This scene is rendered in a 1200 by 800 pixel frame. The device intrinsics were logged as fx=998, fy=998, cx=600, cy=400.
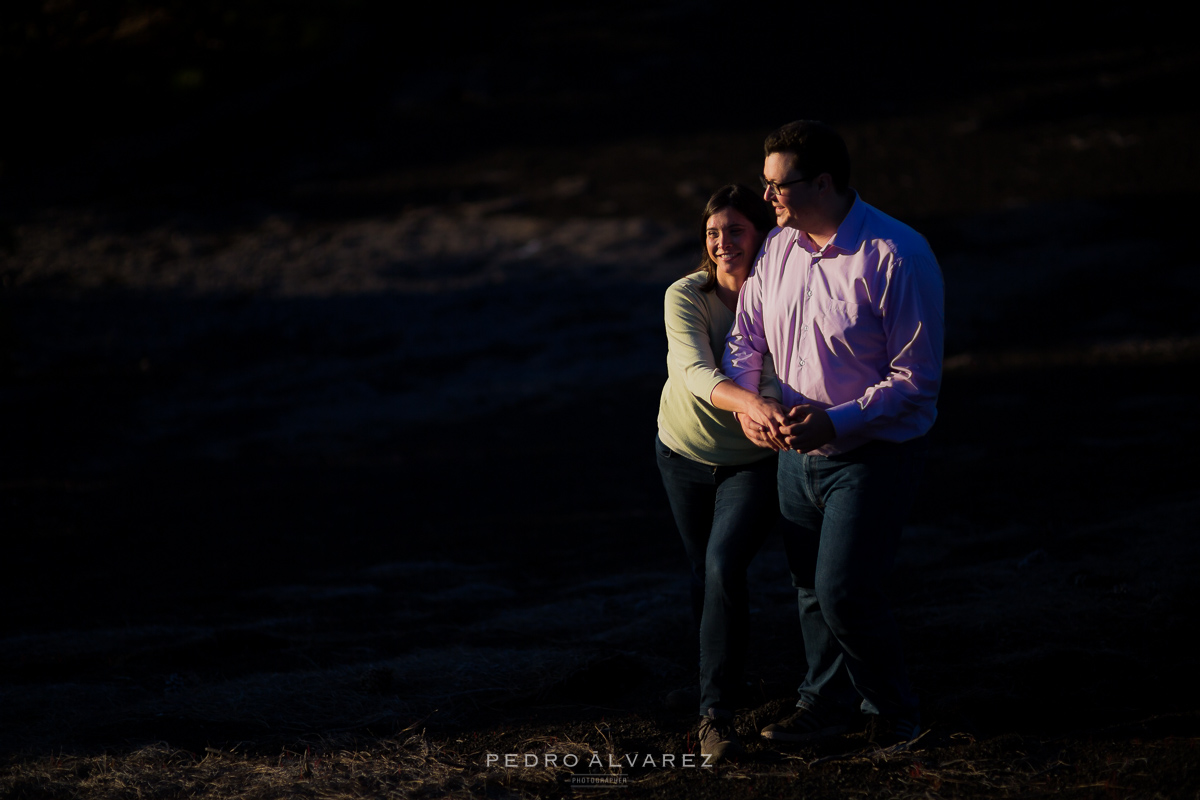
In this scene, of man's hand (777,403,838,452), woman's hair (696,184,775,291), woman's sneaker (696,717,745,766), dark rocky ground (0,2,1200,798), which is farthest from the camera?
dark rocky ground (0,2,1200,798)

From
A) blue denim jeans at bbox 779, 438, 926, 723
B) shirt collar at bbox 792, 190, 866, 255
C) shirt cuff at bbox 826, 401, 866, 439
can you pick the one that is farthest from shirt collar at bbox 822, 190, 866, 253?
blue denim jeans at bbox 779, 438, 926, 723

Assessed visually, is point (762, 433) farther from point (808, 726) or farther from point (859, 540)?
point (808, 726)

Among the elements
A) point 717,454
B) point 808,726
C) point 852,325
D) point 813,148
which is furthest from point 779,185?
point 808,726

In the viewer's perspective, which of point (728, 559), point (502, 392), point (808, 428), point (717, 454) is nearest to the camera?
point (808, 428)

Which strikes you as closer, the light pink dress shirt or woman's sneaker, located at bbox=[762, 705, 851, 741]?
the light pink dress shirt

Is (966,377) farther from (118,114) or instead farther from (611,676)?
(118,114)

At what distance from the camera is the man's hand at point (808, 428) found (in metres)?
2.86

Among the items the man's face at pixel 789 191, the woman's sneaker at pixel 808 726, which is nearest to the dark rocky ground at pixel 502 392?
the woman's sneaker at pixel 808 726

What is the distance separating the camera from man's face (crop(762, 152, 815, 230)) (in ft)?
9.68

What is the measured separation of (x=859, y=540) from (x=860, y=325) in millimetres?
631

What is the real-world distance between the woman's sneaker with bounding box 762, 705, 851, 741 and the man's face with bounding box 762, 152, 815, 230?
1.59m

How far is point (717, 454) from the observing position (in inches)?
128

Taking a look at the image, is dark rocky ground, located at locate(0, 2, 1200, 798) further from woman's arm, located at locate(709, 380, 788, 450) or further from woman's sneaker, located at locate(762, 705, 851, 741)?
woman's arm, located at locate(709, 380, 788, 450)

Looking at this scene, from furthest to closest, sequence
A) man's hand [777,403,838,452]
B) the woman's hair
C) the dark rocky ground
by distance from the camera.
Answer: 1. the dark rocky ground
2. the woman's hair
3. man's hand [777,403,838,452]
